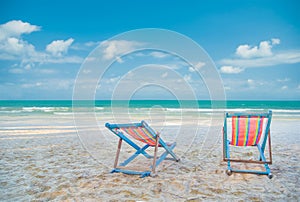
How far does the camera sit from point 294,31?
2689cm

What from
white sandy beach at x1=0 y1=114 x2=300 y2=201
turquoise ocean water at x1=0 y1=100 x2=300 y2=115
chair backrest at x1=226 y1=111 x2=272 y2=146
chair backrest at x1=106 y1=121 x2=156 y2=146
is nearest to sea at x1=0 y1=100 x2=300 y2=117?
turquoise ocean water at x1=0 y1=100 x2=300 y2=115

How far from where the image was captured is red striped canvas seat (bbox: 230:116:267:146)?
3.95 meters

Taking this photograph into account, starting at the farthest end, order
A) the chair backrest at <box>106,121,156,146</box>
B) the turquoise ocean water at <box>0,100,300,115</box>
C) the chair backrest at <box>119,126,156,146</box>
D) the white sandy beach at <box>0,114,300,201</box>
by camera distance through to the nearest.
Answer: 1. the turquoise ocean water at <box>0,100,300,115</box>
2. the chair backrest at <box>119,126,156,146</box>
3. the chair backrest at <box>106,121,156,146</box>
4. the white sandy beach at <box>0,114,300,201</box>

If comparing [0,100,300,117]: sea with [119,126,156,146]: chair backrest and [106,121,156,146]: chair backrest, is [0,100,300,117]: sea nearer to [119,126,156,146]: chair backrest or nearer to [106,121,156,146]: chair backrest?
[119,126,156,146]: chair backrest

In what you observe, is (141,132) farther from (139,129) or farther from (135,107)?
(135,107)

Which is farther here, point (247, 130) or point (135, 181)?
point (247, 130)

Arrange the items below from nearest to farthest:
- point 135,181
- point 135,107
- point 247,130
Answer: point 135,181, point 247,130, point 135,107

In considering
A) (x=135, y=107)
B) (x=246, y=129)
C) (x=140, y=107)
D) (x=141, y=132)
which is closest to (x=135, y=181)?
(x=141, y=132)

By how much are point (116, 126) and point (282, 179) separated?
8.50 ft

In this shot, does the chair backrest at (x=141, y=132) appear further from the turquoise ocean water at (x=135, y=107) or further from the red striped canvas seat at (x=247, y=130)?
the turquoise ocean water at (x=135, y=107)

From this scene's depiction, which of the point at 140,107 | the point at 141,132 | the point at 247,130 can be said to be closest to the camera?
the point at 141,132

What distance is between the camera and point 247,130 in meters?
4.04

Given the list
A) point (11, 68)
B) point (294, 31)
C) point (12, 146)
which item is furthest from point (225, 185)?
point (11, 68)

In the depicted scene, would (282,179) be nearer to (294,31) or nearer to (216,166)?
(216,166)
